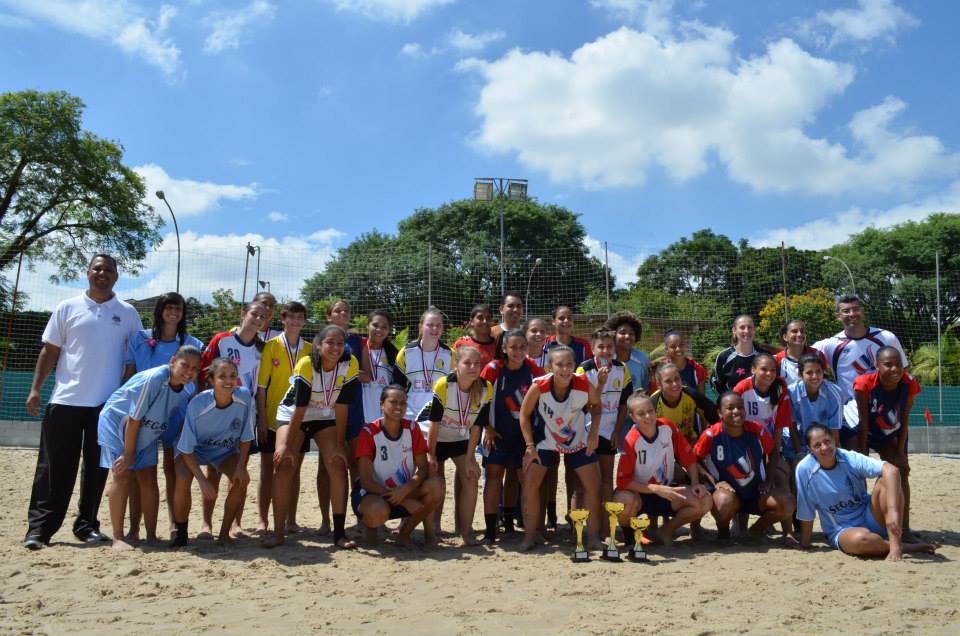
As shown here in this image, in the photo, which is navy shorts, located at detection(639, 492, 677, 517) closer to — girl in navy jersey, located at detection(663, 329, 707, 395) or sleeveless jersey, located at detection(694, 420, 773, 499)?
sleeveless jersey, located at detection(694, 420, 773, 499)

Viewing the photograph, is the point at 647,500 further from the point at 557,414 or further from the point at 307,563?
the point at 307,563

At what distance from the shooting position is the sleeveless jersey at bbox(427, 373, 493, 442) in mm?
4980

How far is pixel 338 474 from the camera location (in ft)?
16.2

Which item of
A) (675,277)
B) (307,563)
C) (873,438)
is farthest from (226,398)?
(675,277)

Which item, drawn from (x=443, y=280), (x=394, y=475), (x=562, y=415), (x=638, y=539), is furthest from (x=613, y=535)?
(x=443, y=280)

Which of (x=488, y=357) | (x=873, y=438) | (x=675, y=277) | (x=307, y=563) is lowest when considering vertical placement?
(x=307, y=563)

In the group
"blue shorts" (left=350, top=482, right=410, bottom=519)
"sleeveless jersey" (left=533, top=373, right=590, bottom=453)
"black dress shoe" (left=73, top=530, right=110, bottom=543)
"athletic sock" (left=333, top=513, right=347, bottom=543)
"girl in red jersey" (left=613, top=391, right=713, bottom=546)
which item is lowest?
"black dress shoe" (left=73, top=530, right=110, bottom=543)

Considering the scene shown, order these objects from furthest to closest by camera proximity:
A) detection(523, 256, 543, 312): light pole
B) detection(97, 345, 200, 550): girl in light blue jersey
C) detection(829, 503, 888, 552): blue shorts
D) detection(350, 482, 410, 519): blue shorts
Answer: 1. detection(523, 256, 543, 312): light pole
2. detection(350, 482, 410, 519): blue shorts
3. detection(97, 345, 200, 550): girl in light blue jersey
4. detection(829, 503, 888, 552): blue shorts

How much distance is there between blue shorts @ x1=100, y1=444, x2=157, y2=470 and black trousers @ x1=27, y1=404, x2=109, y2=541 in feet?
0.59

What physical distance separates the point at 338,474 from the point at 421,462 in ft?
1.94

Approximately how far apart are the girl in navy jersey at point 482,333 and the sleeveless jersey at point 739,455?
1.68 metres

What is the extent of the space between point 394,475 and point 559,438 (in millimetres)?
1178

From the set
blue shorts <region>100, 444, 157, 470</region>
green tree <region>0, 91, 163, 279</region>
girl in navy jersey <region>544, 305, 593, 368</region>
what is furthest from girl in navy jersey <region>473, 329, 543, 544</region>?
green tree <region>0, 91, 163, 279</region>

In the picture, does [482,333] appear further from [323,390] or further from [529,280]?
[529,280]
